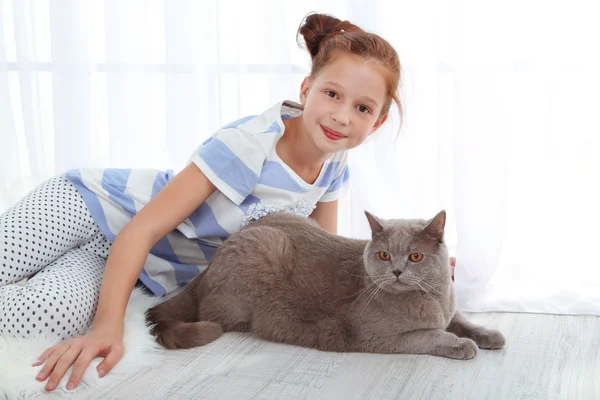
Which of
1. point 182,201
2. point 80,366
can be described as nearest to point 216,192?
point 182,201

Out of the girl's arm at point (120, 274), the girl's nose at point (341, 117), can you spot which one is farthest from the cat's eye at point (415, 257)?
the girl's arm at point (120, 274)

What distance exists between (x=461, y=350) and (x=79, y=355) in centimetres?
75

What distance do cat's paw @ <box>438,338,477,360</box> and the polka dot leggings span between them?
0.78 meters

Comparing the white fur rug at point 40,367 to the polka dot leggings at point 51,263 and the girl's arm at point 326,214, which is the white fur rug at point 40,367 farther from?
the girl's arm at point 326,214

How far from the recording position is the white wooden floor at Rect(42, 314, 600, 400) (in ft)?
4.09

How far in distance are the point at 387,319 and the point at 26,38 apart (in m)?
1.72

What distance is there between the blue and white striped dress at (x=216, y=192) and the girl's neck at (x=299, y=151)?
0.03 meters

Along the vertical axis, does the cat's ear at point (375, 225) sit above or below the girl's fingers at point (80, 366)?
above

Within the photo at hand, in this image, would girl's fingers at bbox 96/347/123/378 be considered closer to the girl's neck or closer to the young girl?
the young girl

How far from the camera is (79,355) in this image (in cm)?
134

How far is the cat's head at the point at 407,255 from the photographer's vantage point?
138cm

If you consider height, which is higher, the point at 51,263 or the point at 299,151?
the point at 299,151

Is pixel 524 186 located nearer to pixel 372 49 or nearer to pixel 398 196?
pixel 398 196

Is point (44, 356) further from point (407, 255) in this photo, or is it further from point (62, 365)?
point (407, 255)
